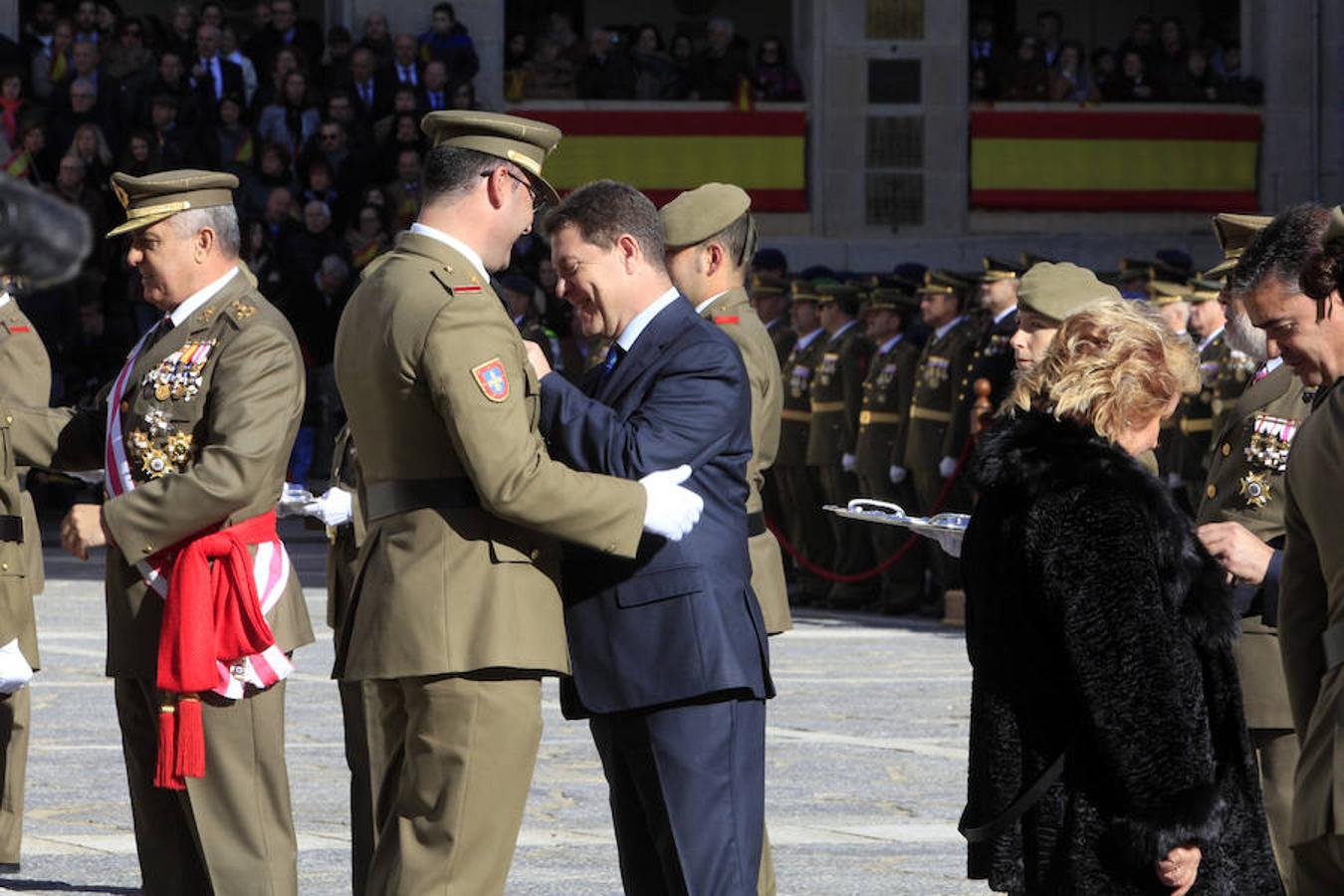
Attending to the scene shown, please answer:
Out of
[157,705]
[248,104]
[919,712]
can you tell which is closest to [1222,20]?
[248,104]

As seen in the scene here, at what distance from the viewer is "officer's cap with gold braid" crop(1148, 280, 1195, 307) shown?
14.9 metres

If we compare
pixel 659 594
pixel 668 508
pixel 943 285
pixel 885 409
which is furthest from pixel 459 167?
pixel 885 409

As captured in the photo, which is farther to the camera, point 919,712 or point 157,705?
point 919,712

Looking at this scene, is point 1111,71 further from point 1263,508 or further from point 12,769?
point 1263,508

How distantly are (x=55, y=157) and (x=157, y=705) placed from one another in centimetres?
1542

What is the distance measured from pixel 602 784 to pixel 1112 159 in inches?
734

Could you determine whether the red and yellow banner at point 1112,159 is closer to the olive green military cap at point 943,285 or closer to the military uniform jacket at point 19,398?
the olive green military cap at point 943,285

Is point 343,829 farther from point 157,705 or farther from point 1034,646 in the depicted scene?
point 1034,646

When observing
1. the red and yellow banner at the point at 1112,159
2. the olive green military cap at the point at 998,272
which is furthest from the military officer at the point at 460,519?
the red and yellow banner at the point at 1112,159

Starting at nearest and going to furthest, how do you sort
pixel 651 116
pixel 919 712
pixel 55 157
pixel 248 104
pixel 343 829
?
pixel 343 829, pixel 919 712, pixel 55 157, pixel 248 104, pixel 651 116

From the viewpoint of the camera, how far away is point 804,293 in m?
17.6

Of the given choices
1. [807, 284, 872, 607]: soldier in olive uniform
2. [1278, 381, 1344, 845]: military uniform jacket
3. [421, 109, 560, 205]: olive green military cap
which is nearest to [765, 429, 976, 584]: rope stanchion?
[807, 284, 872, 607]: soldier in olive uniform

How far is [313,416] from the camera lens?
21281mm

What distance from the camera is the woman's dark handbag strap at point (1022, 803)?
4.80 meters
